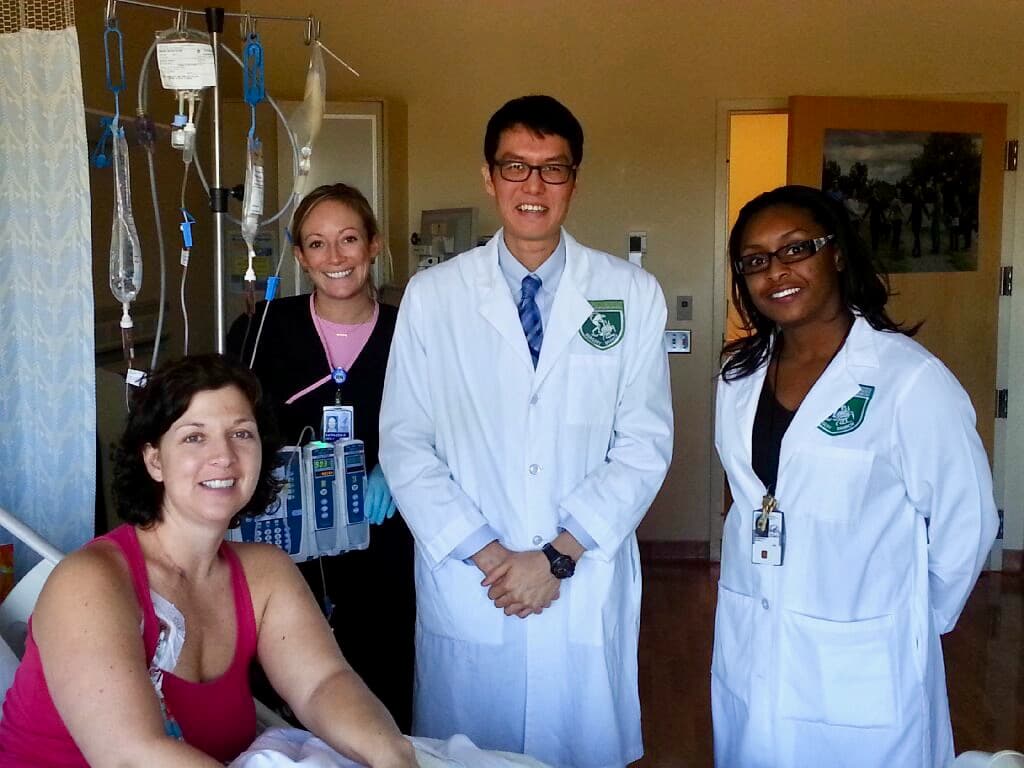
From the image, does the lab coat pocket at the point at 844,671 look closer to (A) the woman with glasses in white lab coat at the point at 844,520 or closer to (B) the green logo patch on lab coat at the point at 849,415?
(A) the woman with glasses in white lab coat at the point at 844,520

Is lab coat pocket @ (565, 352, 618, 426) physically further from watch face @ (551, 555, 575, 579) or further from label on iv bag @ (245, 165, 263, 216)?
label on iv bag @ (245, 165, 263, 216)

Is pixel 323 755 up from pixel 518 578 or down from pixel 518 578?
down

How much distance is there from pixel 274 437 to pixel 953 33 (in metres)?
4.00

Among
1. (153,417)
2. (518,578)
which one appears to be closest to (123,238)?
(153,417)

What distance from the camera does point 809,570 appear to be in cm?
184

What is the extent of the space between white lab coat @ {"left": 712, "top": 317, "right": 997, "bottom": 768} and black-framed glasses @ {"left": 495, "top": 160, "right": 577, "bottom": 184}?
0.61m

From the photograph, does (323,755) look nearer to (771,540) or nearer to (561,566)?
(561,566)

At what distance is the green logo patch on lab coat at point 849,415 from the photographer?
5.94ft

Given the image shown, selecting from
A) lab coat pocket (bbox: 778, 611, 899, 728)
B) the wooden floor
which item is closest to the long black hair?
lab coat pocket (bbox: 778, 611, 899, 728)

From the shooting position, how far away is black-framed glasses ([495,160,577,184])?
202 centimetres

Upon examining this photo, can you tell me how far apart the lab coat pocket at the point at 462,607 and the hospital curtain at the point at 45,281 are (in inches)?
28.7

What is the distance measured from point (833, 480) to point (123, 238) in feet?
4.69

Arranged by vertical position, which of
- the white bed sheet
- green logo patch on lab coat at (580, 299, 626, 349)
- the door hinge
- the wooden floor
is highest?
the door hinge

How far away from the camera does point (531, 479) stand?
207cm
